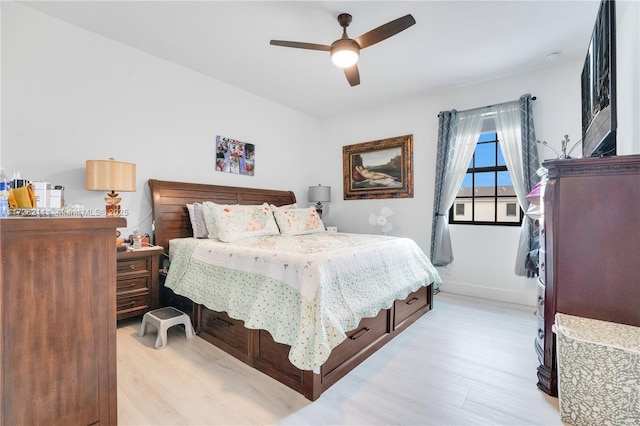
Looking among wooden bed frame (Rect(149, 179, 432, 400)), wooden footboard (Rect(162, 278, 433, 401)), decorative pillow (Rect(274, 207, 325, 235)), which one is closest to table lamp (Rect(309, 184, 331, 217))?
decorative pillow (Rect(274, 207, 325, 235))

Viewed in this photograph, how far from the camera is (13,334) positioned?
994 millimetres

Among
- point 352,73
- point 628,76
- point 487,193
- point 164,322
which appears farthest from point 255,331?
point 487,193

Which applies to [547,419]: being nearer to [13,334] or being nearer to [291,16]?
[13,334]

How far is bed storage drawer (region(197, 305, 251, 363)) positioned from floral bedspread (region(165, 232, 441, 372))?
118mm

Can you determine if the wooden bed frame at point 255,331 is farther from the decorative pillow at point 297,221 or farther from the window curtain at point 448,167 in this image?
the window curtain at point 448,167

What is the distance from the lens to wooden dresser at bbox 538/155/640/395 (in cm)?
145

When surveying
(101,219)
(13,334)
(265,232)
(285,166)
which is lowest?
(13,334)

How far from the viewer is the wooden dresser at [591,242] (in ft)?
4.74

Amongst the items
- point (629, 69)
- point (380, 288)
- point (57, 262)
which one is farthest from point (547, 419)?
point (57, 262)

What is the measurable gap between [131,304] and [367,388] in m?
2.18

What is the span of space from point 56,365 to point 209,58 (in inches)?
121

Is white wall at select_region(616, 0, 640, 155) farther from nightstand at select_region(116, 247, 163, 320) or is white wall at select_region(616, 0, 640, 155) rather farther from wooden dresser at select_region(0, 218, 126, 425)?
nightstand at select_region(116, 247, 163, 320)

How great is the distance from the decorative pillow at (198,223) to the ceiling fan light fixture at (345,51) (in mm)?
2069

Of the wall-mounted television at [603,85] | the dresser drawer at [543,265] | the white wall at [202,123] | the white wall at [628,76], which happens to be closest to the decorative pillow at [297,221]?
the white wall at [202,123]
